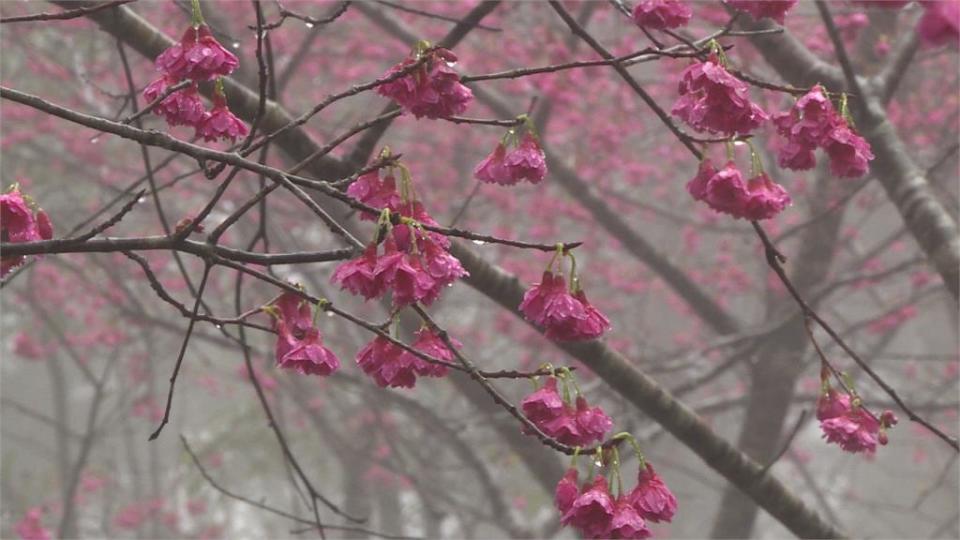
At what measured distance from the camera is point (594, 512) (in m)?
1.72

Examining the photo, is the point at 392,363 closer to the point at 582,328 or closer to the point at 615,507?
the point at 582,328

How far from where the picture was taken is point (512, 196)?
8.42 m

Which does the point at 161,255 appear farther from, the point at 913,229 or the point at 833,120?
the point at 833,120

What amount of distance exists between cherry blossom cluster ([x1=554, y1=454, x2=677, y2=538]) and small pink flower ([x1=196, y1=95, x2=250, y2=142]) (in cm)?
90

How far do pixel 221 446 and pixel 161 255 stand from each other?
3.50 meters

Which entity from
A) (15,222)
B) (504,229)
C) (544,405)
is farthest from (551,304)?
(504,229)

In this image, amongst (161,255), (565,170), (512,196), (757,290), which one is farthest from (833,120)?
(161,255)

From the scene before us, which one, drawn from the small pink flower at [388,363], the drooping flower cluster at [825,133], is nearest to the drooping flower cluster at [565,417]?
the small pink flower at [388,363]

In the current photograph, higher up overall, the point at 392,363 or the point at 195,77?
the point at 195,77

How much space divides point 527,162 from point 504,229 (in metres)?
5.90

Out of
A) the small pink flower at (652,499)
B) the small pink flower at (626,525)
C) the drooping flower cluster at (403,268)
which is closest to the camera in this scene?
the drooping flower cluster at (403,268)

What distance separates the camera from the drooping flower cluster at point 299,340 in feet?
6.17

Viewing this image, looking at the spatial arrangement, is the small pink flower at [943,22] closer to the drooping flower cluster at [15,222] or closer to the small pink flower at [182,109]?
the small pink flower at [182,109]

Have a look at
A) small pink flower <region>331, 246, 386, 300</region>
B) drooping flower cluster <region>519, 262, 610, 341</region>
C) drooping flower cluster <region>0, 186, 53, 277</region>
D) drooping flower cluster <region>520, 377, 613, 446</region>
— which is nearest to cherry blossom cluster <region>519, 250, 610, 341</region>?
drooping flower cluster <region>519, 262, 610, 341</region>
